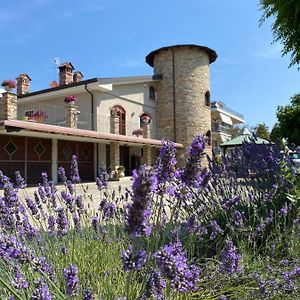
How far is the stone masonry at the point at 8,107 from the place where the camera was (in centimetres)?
1302

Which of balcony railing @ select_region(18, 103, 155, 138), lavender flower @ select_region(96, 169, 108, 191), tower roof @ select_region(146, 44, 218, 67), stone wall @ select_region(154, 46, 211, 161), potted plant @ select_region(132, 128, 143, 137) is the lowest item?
lavender flower @ select_region(96, 169, 108, 191)

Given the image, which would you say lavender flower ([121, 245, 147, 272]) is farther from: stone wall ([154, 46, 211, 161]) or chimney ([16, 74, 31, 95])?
chimney ([16, 74, 31, 95])

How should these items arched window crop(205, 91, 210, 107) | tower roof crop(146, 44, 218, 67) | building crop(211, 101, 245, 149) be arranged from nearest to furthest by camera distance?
tower roof crop(146, 44, 218, 67), arched window crop(205, 91, 210, 107), building crop(211, 101, 245, 149)

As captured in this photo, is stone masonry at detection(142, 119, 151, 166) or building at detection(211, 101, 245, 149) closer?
stone masonry at detection(142, 119, 151, 166)

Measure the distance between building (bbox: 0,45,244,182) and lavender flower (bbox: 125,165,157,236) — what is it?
1172 centimetres

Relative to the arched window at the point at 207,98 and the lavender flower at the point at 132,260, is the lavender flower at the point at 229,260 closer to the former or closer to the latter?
the lavender flower at the point at 132,260

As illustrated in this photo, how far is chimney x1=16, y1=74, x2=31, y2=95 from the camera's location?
79.3 feet

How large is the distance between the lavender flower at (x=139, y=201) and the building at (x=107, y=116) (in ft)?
38.4

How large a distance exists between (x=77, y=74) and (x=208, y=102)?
9829mm

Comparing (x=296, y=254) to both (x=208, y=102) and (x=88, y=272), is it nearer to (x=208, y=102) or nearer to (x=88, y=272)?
(x=88, y=272)

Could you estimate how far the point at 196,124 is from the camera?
79.6 ft

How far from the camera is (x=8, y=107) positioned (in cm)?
1304

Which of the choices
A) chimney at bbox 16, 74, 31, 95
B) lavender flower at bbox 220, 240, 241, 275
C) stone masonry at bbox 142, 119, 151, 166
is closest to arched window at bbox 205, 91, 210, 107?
stone masonry at bbox 142, 119, 151, 166

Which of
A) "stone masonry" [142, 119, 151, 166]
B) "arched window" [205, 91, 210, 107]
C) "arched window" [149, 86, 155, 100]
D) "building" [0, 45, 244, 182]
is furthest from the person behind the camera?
"arched window" [205, 91, 210, 107]
